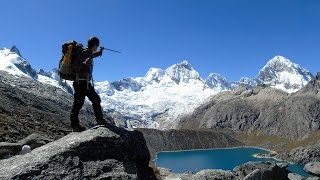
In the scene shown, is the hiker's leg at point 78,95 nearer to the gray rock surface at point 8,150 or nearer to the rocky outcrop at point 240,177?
the gray rock surface at point 8,150

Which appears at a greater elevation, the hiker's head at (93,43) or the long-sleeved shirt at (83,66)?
the hiker's head at (93,43)

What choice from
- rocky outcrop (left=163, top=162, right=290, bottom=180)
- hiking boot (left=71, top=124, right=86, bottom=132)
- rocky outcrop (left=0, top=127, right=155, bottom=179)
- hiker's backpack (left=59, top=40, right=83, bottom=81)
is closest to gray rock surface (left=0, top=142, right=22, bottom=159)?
hiking boot (left=71, top=124, right=86, bottom=132)

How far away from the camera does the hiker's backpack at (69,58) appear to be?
14.5m

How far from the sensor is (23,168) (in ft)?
37.0

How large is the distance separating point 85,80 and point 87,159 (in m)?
3.34

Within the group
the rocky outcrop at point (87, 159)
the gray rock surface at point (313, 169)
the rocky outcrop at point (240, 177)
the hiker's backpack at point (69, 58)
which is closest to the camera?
the rocky outcrop at point (87, 159)

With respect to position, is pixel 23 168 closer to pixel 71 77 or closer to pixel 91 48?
pixel 71 77

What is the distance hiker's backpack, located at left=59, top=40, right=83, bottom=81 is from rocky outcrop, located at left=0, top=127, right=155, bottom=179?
Answer: 7.10 feet

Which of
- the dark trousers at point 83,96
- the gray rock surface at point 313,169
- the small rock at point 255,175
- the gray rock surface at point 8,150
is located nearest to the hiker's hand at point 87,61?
the dark trousers at point 83,96

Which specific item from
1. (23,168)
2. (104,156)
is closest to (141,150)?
(104,156)

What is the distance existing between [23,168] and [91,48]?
5.50 metres

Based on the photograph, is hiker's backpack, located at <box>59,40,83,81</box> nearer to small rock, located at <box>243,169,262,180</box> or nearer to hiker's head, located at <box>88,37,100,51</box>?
hiker's head, located at <box>88,37,100,51</box>

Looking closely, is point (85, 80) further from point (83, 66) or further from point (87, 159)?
point (87, 159)

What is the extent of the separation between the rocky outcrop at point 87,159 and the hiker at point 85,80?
1.65 m
